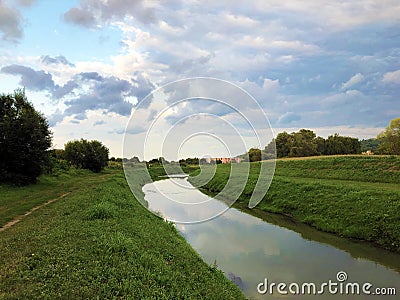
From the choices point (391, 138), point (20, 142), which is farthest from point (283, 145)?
point (20, 142)

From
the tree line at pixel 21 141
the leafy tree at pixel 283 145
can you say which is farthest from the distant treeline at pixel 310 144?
the tree line at pixel 21 141

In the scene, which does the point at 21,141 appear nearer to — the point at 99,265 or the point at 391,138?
the point at 99,265

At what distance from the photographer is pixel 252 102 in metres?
11.9

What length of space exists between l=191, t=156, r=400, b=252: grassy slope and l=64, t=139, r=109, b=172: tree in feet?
127

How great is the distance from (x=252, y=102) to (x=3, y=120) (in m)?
25.5

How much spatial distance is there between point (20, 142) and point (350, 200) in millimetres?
26677

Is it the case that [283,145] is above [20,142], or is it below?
above

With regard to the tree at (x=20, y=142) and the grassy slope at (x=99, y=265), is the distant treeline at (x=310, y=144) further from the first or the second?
the grassy slope at (x=99, y=265)

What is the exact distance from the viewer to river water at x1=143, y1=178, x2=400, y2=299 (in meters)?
10.7

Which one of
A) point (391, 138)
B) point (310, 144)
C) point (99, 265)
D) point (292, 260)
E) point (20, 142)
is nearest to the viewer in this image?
point (99, 265)

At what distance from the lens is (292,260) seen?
1356cm

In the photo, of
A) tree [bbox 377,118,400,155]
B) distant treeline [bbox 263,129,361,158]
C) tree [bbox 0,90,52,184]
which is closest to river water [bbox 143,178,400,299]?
tree [bbox 0,90,52,184]

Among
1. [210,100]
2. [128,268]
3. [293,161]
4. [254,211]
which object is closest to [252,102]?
[210,100]

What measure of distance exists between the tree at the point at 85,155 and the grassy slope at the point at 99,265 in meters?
53.8
